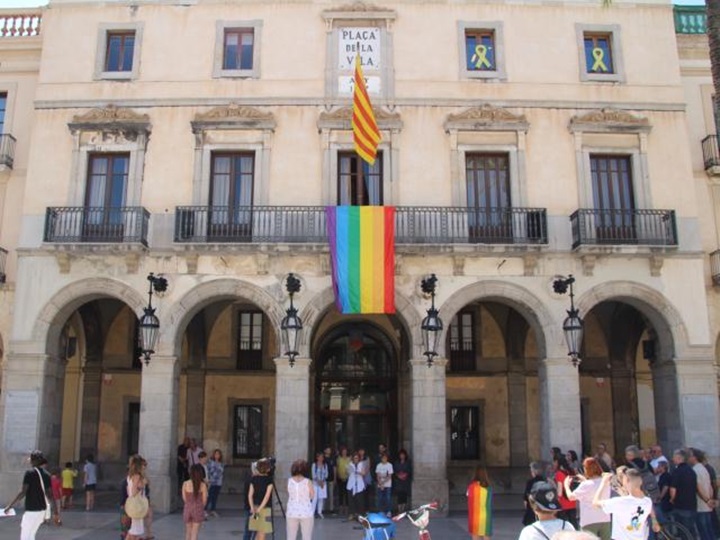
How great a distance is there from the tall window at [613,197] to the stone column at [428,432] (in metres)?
5.50

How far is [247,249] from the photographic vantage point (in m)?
17.7

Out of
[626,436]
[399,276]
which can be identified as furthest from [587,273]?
[626,436]

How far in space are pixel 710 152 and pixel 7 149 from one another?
1967cm

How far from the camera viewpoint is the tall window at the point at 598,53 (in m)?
19.6

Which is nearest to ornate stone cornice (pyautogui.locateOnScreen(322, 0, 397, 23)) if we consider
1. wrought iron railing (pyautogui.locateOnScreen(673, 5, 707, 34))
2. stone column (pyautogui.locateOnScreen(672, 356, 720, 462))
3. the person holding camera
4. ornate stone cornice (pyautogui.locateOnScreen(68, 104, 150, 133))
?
ornate stone cornice (pyautogui.locateOnScreen(68, 104, 150, 133))

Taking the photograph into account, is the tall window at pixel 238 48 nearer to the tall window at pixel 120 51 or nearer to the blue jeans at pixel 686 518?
the tall window at pixel 120 51

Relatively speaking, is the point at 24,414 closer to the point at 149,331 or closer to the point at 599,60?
the point at 149,331

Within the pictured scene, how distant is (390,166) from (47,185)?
897 cm

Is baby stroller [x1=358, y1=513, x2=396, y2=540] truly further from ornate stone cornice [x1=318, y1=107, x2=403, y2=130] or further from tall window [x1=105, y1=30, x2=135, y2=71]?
tall window [x1=105, y1=30, x2=135, y2=71]

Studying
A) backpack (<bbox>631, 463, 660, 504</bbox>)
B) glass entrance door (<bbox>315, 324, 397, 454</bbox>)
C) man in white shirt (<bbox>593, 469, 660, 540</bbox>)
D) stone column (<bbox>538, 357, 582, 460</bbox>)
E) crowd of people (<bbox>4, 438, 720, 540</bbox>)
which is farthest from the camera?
glass entrance door (<bbox>315, 324, 397, 454</bbox>)

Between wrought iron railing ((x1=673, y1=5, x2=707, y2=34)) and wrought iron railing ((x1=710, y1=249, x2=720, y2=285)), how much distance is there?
6.82 metres

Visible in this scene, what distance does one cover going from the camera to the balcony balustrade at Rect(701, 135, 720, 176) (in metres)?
19.9

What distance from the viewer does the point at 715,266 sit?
19625 mm

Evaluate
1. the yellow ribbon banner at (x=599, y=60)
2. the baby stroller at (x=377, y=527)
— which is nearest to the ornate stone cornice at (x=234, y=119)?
the yellow ribbon banner at (x=599, y=60)
